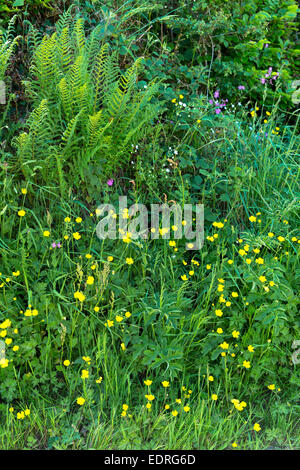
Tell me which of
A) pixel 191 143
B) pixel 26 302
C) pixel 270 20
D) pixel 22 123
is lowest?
pixel 26 302

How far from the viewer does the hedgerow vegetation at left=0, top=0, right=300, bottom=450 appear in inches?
112

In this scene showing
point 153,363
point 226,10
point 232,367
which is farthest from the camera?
point 226,10

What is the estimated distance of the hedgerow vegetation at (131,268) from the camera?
284 centimetres

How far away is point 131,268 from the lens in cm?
334

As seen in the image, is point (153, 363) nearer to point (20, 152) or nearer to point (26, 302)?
point (26, 302)

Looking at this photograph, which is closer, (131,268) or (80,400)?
(80,400)

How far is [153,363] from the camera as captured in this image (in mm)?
2865

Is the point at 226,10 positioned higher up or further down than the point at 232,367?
higher up

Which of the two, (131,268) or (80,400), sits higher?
(131,268)

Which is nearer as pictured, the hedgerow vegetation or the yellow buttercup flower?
the yellow buttercup flower

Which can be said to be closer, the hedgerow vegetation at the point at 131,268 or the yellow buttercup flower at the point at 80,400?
the yellow buttercup flower at the point at 80,400

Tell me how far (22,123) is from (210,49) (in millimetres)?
2097

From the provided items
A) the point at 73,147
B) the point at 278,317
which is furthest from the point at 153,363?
the point at 73,147

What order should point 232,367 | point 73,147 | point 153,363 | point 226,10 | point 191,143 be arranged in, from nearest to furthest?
point 153,363, point 232,367, point 73,147, point 191,143, point 226,10
